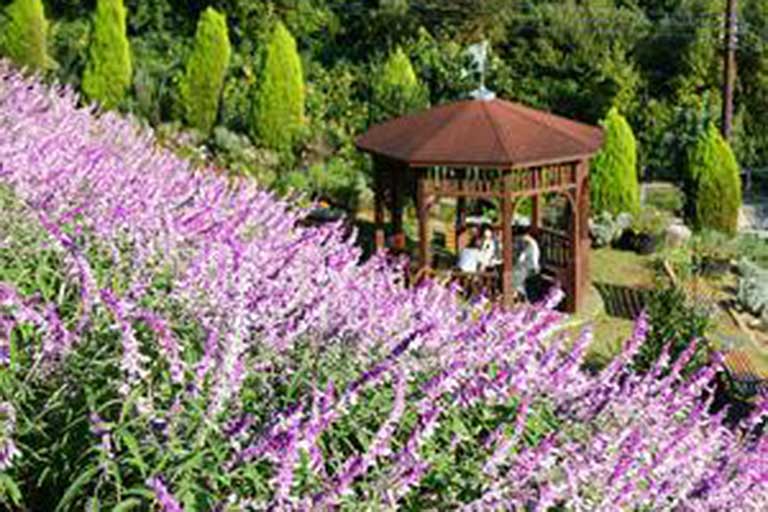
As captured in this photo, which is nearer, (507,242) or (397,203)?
(507,242)

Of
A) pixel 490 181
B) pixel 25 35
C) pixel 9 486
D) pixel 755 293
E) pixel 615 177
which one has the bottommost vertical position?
pixel 755 293

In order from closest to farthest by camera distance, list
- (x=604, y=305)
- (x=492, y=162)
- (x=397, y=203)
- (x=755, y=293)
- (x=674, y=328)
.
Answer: (x=674, y=328), (x=492, y=162), (x=604, y=305), (x=755, y=293), (x=397, y=203)

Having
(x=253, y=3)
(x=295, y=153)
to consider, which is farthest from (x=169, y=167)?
(x=253, y=3)

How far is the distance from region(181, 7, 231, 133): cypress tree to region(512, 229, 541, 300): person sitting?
328 inches

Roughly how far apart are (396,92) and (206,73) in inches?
127

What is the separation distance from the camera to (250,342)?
8.68 ft

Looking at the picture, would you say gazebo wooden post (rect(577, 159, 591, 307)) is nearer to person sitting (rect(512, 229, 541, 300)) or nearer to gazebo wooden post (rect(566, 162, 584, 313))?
gazebo wooden post (rect(566, 162, 584, 313))

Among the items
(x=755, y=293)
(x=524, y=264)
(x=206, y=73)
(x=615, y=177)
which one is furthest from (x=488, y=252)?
(x=206, y=73)

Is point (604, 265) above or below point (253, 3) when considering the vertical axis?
below

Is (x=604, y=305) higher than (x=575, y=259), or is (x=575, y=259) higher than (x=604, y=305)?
(x=575, y=259)

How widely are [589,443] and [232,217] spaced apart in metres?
1.81

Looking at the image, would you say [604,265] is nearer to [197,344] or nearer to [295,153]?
[295,153]

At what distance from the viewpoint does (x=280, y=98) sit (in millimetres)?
17812

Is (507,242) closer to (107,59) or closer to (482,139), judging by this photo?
(482,139)
